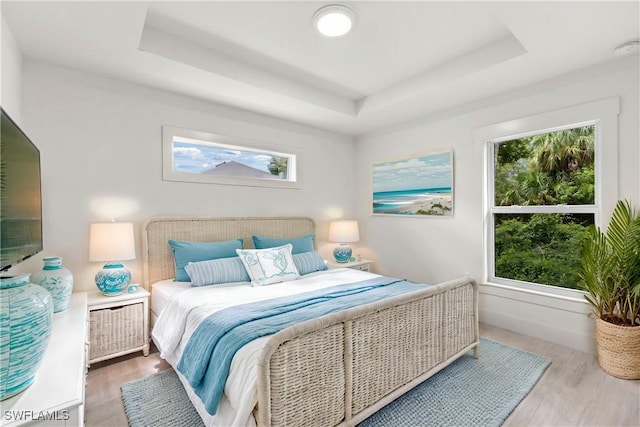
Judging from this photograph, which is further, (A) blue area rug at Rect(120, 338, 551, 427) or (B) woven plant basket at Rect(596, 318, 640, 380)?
(B) woven plant basket at Rect(596, 318, 640, 380)

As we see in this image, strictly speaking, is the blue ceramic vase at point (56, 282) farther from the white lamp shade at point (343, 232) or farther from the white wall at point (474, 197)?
the white wall at point (474, 197)

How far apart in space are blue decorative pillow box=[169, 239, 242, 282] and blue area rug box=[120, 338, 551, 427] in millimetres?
860

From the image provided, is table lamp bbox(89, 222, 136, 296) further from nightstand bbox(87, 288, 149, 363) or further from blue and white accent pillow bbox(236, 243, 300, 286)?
blue and white accent pillow bbox(236, 243, 300, 286)

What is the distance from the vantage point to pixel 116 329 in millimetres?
2426

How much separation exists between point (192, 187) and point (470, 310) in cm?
284

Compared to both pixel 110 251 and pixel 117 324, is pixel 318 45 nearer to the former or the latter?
pixel 110 251

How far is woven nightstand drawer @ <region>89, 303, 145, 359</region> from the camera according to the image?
233 centimetres

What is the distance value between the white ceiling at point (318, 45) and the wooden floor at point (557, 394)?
2.40 meters

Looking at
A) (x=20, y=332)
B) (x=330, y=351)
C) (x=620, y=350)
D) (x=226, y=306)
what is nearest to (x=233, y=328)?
(x=226, y=306)

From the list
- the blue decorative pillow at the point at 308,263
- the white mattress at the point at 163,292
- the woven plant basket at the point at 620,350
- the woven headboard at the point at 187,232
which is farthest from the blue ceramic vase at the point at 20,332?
the woven plant basket at the point at 620,350

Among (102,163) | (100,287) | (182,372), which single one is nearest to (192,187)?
(102,163)

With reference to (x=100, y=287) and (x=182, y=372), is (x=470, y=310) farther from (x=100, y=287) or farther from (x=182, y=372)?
(x=100, y=287)

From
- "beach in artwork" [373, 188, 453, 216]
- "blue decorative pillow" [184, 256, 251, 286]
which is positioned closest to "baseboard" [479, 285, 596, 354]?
"beach in artwork" [373, 188, 453, 216]

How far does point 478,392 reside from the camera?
204 cm
